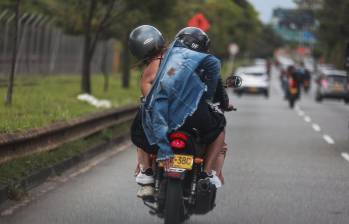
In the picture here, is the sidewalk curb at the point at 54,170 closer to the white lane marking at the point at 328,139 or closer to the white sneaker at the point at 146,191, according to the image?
the white sneaker at the point at 146,191

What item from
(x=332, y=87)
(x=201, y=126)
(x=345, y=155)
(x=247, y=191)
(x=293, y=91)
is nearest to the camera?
(x=201, y=126)

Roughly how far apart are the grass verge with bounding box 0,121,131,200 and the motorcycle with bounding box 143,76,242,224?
101 inches

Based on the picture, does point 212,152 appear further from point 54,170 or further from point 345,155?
point 345,155

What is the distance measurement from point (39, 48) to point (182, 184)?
106 ft

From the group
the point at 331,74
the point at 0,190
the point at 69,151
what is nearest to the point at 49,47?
the point at 331,74

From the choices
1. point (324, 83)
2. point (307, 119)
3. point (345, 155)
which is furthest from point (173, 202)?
point (324, 83)

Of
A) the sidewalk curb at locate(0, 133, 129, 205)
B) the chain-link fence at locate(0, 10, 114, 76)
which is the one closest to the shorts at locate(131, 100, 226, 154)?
the sidewalk curb at locate(0, 133, 129, 205)

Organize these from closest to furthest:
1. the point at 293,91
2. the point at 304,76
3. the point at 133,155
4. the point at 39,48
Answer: the point at 133,155 < the point at 293,91 < the point at 39,48 < the point at 304,76

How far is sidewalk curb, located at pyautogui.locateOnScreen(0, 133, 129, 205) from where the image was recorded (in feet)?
32.8

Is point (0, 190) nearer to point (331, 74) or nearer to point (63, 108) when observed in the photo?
point (63, 108)

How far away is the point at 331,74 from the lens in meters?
44.2

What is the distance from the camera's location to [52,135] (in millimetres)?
12359

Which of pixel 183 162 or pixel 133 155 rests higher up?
pixel 183 162

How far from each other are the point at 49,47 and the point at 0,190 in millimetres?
32314
